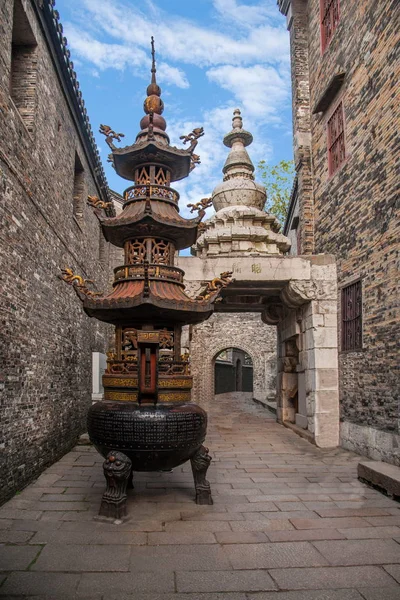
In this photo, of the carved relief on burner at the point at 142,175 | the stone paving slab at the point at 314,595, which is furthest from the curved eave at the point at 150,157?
the stone paving slab at the point at 314,595

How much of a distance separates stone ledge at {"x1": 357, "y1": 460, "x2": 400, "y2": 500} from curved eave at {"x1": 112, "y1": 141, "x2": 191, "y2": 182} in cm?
437

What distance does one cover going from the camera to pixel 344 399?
8.73 metres

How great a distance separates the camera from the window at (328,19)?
32.3 ft

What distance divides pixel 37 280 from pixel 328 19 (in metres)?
8.45

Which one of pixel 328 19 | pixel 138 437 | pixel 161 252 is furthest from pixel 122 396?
pixel 328 19

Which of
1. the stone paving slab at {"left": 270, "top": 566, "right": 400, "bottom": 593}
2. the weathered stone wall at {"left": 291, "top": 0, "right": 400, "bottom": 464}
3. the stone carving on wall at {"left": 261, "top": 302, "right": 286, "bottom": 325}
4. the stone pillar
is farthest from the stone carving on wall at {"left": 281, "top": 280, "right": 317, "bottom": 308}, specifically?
the stone paving slab at {"left": 270, "top": 566, "right": 400, "bottom": 593}

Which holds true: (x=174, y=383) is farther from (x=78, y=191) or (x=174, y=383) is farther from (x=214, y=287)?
(x=78, y=191)

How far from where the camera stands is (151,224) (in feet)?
18.2

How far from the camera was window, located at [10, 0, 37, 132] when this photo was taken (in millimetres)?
6359

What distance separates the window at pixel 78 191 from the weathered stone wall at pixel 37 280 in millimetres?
354

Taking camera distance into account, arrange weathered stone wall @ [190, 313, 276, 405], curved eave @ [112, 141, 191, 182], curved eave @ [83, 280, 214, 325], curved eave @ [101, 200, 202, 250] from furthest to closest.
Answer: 1. weathered stone wall @ [190, 313, 276, 405]
2. curved eave @ [112, 141, 191, 182]
3. curved eave @ [101, 200, 202, 250]
4. curved eave @ [83, 280, 214, 325]

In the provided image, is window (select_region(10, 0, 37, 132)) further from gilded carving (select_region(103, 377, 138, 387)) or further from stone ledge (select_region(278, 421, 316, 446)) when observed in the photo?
stone ledge (select_region(278, 421, 316, 446))

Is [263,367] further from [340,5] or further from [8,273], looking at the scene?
[8,273]

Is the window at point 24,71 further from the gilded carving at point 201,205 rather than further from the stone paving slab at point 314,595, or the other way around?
the stone paving slab at point 314,595
